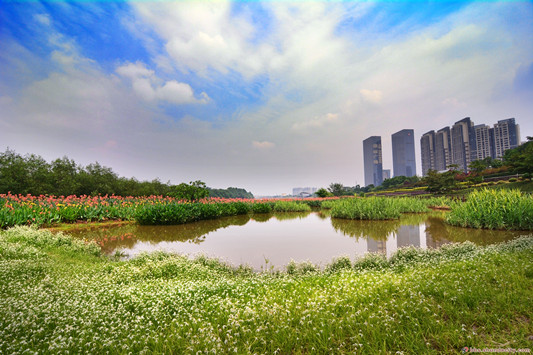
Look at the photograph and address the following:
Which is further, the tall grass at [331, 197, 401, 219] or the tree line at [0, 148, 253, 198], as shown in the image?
the tree line at [0, 148, 253, 198]

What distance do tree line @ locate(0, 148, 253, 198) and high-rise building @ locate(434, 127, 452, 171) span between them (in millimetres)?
50263

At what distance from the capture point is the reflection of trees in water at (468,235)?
6.78 meters

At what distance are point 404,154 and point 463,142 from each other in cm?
3749

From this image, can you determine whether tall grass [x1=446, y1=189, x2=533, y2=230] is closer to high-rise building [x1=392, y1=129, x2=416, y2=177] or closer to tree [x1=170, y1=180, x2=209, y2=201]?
tree [x1=170, y1=180, x2=209, y2=201]

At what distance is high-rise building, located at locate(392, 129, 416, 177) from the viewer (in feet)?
244

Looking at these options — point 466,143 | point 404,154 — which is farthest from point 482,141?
point 404,154

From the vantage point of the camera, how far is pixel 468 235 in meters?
7.53

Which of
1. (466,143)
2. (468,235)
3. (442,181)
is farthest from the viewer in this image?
(466,143)

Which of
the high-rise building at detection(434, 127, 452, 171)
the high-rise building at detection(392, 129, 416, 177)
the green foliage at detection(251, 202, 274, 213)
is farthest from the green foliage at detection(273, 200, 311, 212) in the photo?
the high-rise building at detection(392, 129, 416, 177)

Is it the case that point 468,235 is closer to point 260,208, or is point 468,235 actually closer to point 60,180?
point 260,208

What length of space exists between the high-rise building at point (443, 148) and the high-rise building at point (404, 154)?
19847 mm

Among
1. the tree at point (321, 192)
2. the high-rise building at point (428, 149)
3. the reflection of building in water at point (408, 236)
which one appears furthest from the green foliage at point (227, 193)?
the high-rise building at point (428, 149)

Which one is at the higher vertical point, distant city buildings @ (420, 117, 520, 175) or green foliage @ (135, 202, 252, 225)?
distant city buildings @ (420, 117, 520, 175)

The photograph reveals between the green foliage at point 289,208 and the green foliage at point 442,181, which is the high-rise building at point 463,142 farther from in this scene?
the green foliage at point 289,208
